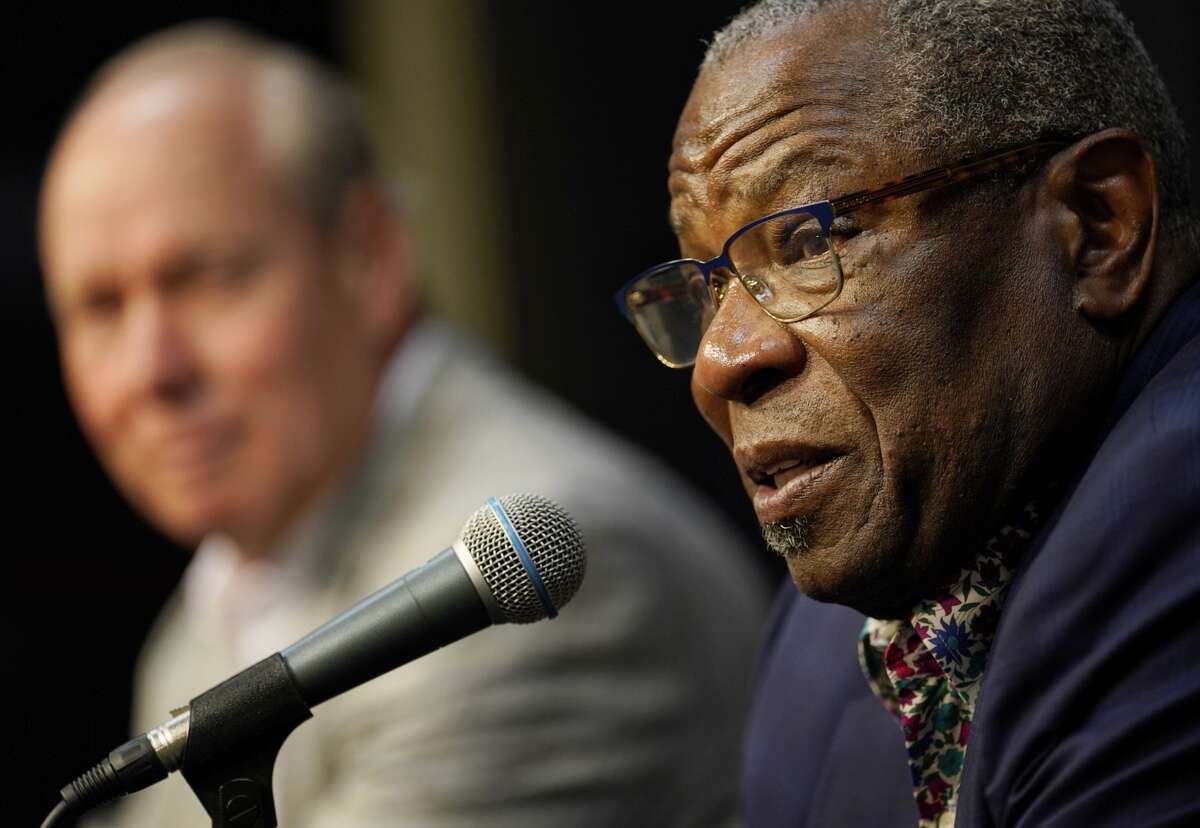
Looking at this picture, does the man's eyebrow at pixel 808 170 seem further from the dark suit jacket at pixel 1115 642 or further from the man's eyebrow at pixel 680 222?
the dark suit jacket at pixel 1115 642

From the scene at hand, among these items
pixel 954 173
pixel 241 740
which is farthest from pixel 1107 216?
pixel 241 740

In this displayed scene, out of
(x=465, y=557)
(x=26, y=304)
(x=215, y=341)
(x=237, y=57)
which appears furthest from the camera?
→ (x=26, y=304)

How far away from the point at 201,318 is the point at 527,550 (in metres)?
1.63

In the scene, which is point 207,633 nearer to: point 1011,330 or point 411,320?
point 411,320

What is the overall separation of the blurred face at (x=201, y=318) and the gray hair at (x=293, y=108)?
0.05 meters

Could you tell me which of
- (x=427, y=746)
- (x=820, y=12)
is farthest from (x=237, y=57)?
(x=820, y=12)

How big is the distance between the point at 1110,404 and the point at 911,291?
0.20 metres

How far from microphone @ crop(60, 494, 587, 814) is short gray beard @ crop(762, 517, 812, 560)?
22cm

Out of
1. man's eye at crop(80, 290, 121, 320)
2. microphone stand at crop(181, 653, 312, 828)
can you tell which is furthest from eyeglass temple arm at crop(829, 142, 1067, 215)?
man's eye at crop(80, 290, 121, 320)

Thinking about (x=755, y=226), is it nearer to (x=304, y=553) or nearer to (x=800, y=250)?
(x=800, y=250)

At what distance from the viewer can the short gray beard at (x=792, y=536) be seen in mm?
1261

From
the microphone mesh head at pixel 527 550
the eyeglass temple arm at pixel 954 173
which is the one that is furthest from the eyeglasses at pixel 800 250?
the microphone mesh head at pixel 527 550

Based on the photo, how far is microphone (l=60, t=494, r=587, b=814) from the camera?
46.3 inches

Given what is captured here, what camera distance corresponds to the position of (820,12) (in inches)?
50.7
